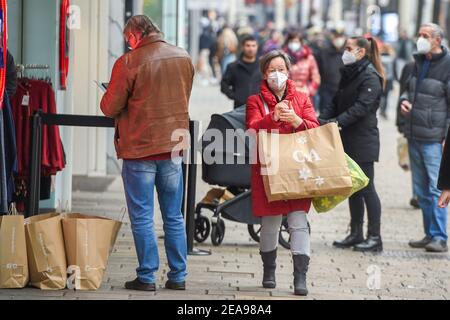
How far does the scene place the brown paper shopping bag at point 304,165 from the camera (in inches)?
322

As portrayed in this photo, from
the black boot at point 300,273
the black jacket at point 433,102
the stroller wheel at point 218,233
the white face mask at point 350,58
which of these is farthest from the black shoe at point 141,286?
the black jacket at point 433,102

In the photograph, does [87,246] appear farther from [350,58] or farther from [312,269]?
[350,58]

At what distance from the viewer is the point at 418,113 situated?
1100 cm

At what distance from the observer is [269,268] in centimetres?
868

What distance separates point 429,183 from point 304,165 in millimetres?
3145

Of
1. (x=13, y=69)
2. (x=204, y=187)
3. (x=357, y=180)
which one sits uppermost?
(x=13, y=69)

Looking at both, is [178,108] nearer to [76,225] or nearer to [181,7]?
[76,225]

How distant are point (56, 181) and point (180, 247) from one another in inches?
134

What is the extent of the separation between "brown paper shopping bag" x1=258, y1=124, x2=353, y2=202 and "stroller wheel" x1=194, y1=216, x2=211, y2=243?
261cm

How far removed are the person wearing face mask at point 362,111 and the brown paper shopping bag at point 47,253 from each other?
121 inches

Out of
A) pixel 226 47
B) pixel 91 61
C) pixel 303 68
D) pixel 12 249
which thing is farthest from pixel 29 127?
pixel 226 47

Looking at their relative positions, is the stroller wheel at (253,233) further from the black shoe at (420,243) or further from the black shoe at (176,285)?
the black shoe at (176,285)

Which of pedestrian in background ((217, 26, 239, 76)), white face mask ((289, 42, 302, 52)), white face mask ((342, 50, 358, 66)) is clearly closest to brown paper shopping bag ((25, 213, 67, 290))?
white face mask ((342, 50, 358, 66))
